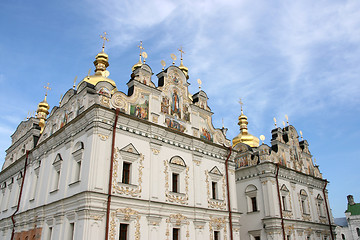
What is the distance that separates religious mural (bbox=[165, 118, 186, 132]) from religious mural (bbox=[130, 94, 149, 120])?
4.17 ft

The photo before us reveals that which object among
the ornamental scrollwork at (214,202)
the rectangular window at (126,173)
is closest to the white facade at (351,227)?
the ornamental scrollwork at (214,202)

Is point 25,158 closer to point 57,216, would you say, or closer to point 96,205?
point 57,216

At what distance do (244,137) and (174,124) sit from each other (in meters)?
11.7

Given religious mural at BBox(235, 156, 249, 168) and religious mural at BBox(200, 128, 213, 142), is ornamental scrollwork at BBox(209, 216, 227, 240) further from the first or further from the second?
religious mural at BBox(235, 156, 249, 168)

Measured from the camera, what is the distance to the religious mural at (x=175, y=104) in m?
16.5

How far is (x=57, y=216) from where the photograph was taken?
43.4 ft

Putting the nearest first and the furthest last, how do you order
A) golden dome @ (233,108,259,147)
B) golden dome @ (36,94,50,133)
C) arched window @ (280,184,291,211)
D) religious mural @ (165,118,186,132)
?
religious mural @ (165,118,186,132)
arched window @ (280,184,291,211)
golden dome @ (36,94,50,133)
golden dome @ (233,108,259,147)

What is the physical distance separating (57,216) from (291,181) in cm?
1574

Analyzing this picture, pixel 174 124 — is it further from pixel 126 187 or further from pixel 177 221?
pixel 177 221

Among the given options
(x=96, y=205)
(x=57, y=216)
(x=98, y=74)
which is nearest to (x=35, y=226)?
(x=57, y=216)

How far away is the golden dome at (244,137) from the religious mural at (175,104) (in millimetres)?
10903

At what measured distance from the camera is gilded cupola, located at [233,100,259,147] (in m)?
26.0

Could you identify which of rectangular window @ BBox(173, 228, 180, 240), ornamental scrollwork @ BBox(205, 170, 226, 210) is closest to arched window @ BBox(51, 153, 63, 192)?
rectangular window @ BBox(173, 228, 180, 240)

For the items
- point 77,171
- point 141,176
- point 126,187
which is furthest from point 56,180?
point 141,176
